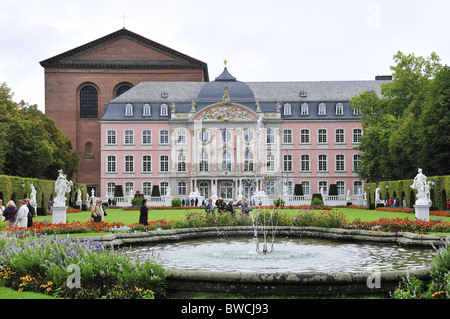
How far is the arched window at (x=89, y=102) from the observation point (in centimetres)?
6375

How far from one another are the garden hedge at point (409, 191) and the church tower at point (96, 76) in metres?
28.3

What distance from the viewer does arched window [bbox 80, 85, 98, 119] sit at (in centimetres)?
6375

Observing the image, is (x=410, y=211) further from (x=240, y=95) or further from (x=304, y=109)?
(x=240, y=95)

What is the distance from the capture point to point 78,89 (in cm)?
6388

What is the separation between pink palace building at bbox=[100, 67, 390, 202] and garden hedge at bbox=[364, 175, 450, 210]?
13246 millimetres

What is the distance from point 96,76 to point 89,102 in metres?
3.06

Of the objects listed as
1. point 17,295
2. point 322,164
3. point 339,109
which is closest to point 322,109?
point 339,109

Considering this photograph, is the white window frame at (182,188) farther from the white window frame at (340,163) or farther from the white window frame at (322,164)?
the white window frame at (340,163)

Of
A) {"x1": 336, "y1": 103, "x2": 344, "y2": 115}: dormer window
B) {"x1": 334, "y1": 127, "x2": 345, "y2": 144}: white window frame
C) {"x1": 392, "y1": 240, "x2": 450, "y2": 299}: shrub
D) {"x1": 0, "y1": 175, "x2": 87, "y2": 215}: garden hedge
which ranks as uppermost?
{"x1": 336, "y1": 103, "x2": 344, "y2": 115}: dormer window

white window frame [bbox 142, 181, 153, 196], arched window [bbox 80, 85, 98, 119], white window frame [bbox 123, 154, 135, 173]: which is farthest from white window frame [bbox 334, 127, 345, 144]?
arched window [bbox 80, 85, 98, 119]

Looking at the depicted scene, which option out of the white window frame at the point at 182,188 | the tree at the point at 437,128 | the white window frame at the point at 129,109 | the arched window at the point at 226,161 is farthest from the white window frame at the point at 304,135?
the tree at the point at 437,128

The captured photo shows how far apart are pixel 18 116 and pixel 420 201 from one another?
3203 cm

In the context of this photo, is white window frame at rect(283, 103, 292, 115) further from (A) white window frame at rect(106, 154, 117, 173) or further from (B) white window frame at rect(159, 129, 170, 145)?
(A) white window frame at rect(106, 154, 117, 173)
